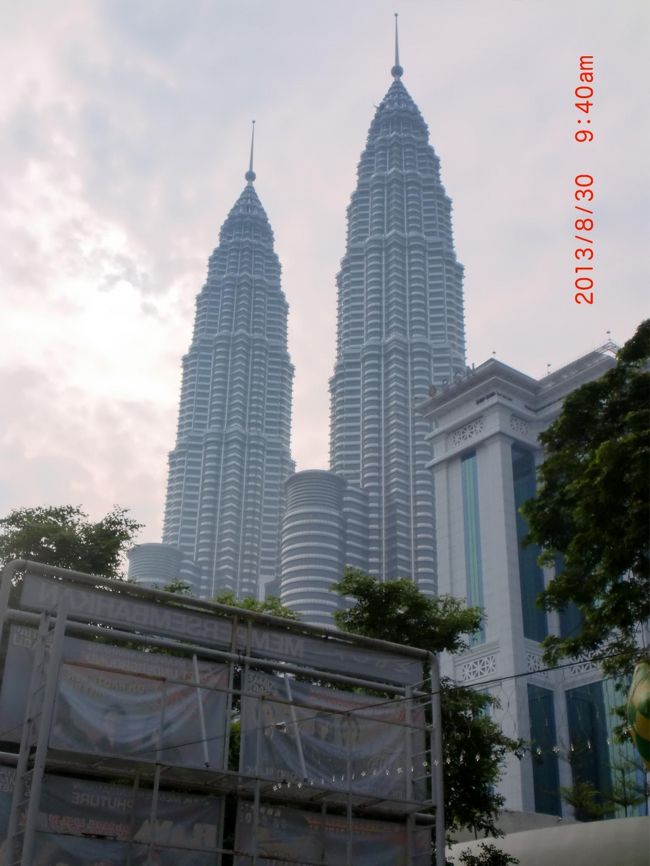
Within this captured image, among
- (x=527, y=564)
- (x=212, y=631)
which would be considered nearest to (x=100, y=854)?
(x=212, y=631)

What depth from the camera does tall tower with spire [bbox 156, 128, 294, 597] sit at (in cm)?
15088

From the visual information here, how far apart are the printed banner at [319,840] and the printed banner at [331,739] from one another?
44cm

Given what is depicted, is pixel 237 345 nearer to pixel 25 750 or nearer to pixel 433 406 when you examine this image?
pixel 433 406

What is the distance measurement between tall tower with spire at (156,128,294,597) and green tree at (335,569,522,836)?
403ft

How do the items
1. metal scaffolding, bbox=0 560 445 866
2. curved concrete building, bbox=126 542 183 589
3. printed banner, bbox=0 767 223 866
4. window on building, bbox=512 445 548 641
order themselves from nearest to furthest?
printed banner, bbox=0 767 223 866 → metal scaffolding, bbox=0 560 445 866 → window on building, bbox=512 445 548 641 → curved concrete building, bbox=126 542 183 589

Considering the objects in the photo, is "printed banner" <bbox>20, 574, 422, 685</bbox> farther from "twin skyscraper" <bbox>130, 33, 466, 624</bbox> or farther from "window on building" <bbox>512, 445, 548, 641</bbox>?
"twin skyscraper" <bbox>130, 33, 466, 624</bbox>

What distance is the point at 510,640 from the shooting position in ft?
221

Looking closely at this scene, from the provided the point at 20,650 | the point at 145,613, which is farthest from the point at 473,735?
the point at 20,650

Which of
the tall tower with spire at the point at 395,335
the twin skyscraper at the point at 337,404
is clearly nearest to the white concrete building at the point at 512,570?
the twin skyscraper at the point at 337,404

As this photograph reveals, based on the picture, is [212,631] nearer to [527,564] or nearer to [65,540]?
[65,540]

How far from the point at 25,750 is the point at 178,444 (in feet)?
491

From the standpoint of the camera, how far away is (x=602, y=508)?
18.8 meters

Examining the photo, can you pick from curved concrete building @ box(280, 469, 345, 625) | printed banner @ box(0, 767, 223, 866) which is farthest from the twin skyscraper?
printed banner @ box(0, 767, 223, 866)

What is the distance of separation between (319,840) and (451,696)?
9.44 m
